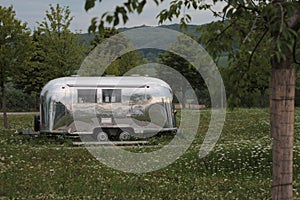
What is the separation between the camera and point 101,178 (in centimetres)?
1151

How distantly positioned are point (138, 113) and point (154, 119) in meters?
0.78

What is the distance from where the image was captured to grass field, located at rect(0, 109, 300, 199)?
32.3ft

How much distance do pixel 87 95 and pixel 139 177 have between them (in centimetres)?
1088

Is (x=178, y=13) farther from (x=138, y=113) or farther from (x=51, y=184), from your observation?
(x=138, y=113)

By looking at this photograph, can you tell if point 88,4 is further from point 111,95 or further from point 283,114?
point 111,95

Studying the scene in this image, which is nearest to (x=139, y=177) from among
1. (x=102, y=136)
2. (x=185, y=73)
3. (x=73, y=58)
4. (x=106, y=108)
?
(x=102, y=136)

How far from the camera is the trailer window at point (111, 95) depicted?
877 inches

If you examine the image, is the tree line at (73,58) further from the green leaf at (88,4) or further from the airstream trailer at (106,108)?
the airstream trailer at (106,108)

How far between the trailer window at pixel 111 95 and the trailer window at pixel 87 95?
0.40 m

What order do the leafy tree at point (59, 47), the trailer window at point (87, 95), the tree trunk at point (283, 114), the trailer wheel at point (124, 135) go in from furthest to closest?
the leafy tree at point (59, 47) < the trailer window at point (87, 95) < the trailer wheel at point (124, 135) < the tree trunk at point (283, 114)

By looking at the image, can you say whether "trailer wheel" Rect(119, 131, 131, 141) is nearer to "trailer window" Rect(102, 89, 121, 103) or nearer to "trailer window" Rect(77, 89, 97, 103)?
"trailer window" Rect(102, 89, 121, 103)

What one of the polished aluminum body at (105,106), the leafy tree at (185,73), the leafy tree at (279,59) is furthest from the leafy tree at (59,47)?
the leafy tree at (279,59)

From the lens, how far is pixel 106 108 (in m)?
22.1

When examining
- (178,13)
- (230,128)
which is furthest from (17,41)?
(178,13)
